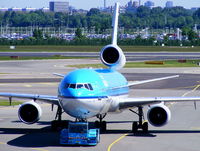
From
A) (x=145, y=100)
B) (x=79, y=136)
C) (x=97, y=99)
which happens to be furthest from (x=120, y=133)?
(x=79, y=136)

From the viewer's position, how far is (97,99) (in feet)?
111

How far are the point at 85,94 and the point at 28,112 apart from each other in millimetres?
5031

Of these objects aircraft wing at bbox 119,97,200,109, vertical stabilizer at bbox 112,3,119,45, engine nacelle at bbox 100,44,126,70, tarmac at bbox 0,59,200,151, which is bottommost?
tarmac at bbox 0,59,200,151

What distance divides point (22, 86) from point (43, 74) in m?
20.9

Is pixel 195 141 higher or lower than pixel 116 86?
lower

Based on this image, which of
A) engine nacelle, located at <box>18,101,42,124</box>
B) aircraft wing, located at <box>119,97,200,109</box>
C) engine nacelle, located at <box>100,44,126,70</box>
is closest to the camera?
engine nacelle, located at <box>18,101,42,124</box>

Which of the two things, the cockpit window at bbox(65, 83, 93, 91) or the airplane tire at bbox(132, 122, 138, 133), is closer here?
the cockpit window at bbox(65, 83, 93, 91)

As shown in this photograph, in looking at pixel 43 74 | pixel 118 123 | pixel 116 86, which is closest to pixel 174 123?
pixel 118 123

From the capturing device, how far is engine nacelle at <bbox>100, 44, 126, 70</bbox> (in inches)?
1586

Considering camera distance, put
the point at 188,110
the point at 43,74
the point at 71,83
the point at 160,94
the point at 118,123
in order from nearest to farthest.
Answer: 1. the point at 71,83
2. the point at 118,123
3. the point at 188,110
4. the point at 160,94
5. the point at 43,74

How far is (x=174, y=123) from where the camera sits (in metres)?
42.6

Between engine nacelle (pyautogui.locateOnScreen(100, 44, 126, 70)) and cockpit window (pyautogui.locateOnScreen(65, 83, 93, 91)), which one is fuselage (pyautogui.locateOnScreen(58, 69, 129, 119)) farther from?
engine nacelle (pyautogui.locateOnScreen(100, 44, 126, 70))

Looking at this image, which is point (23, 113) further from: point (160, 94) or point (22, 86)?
point (22, 86)

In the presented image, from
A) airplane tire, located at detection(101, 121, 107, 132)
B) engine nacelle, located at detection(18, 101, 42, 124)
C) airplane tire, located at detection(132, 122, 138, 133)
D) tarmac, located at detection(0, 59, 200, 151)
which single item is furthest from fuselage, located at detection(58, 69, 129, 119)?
→ engine nacelle, located at detection(18, 101, 42, 124)
